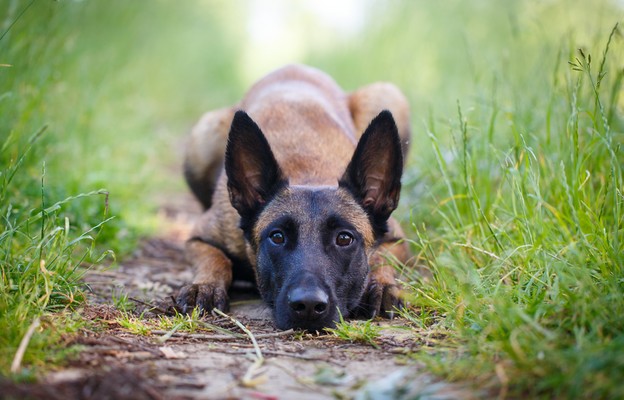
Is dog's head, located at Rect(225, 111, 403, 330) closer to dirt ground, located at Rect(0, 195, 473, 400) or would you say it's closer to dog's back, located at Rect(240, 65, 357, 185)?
dirt ground, located at Rect(0, 195, 473, 400)

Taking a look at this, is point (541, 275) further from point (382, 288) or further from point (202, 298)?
point (202, 298)

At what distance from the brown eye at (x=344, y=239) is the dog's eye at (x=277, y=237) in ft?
1.04

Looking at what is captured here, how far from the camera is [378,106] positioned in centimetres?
602

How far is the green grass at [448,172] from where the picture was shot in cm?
258

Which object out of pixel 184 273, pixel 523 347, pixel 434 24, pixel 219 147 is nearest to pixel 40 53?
pixel 219 147

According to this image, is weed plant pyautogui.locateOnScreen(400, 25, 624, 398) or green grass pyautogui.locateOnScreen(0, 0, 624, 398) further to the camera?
green grass pyautogui.locateOnScreen(0, 0, 624, 398)

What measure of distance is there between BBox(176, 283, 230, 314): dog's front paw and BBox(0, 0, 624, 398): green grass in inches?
20.0

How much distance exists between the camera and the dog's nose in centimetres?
326

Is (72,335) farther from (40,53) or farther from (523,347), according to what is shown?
(40,53)

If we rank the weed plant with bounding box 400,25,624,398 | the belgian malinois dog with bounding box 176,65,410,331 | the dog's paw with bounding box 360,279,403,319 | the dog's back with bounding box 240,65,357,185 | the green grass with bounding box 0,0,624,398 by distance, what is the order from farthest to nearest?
the dog's back with bounding box 240,65,357,185 → the dog's paw with bounding box 360,279,403,319 → the belgian malinois dog with bounding box 176,65,410,331 → the green grass with bounding box 0,0,624,398 → the weed plant with bounding box 400,25,624,398

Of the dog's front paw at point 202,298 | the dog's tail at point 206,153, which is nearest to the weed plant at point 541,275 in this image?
the dog's front paw at point 202,298

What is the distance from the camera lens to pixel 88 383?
225cm

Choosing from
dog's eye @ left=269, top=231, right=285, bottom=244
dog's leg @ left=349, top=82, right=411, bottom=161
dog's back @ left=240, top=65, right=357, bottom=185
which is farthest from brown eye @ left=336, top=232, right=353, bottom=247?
dog's leg @ left=349, top=82, right=411, bottom=161

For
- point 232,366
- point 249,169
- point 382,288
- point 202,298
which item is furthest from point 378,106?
point 232,366
